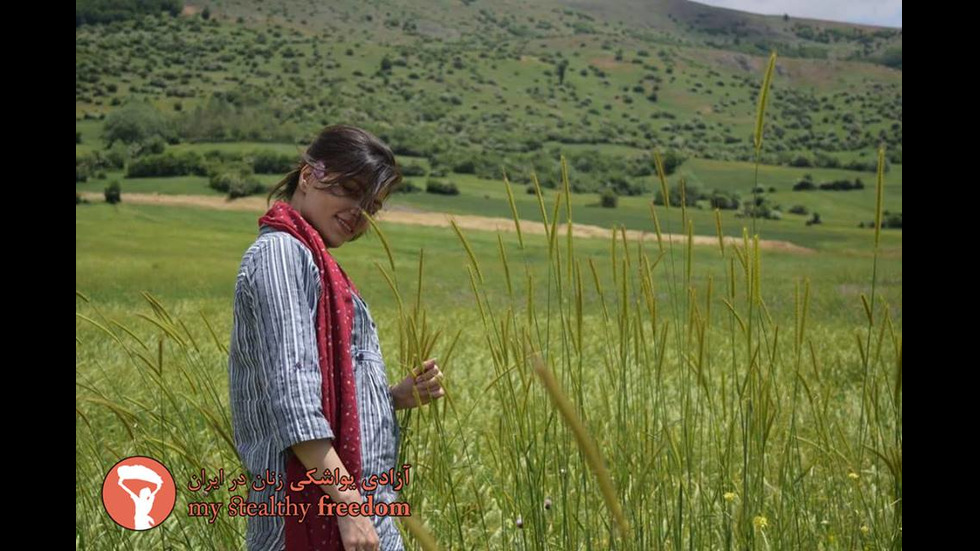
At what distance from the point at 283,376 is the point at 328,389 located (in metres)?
0.08

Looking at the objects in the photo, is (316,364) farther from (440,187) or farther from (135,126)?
(135,126)

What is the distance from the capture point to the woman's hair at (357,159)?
123 centimetres

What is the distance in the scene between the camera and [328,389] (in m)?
1.17

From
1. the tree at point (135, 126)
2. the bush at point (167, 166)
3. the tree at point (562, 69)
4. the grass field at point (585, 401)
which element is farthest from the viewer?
the tree at point (562, 69)

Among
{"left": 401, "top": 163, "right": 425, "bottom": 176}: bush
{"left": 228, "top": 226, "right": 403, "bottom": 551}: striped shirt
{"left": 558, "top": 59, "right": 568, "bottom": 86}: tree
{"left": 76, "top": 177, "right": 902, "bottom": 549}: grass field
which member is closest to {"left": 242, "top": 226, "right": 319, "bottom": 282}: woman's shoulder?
{"left": 228, "top": 226, "right": 403, "bottom": 551}: striped shirt

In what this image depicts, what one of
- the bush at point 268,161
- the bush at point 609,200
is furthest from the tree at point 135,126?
the bush at point 609,200

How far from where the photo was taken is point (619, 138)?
43781 mm

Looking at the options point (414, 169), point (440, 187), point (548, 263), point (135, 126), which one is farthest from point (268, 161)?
point (548, 263)

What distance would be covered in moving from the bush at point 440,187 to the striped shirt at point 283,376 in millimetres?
27943

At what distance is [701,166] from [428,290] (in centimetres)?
3031

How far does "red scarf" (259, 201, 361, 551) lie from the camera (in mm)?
1165

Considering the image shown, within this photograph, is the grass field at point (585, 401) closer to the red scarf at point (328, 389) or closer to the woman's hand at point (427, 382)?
the woman's hand at point (427, 382)
